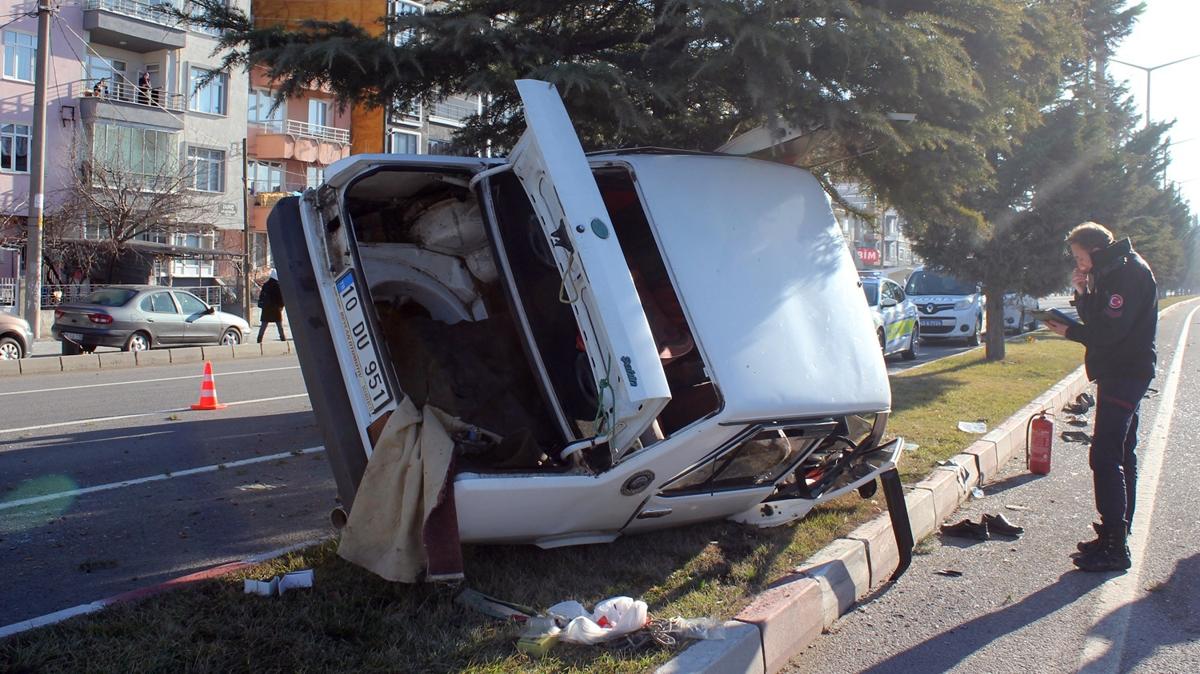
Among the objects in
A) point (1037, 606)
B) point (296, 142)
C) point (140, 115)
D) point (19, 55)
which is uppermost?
point (19, 55)

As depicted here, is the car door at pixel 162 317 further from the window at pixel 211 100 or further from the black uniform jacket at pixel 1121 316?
the window at pixel 211 100

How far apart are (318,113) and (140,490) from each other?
117ft

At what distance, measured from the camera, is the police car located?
1609cm

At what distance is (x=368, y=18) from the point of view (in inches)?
353

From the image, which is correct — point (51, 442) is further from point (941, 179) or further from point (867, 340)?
point (941, 179)

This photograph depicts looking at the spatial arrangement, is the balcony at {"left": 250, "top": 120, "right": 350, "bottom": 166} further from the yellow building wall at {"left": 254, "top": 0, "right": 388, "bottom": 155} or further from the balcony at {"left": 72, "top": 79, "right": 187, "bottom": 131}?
the yellow building wall at {"left": 254, "top": 0, "right": 388, "bottom": 155}

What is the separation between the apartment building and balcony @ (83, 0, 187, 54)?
0.11ft

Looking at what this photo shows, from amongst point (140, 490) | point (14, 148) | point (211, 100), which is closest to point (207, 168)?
point (211, 100)

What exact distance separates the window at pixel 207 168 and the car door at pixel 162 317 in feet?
51.0

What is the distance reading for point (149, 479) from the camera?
6.76 m

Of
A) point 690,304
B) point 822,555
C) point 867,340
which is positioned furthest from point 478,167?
point 822,555

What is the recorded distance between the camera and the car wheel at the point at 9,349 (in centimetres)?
1596

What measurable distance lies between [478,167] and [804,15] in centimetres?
243

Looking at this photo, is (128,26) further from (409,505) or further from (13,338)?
(409,505)
